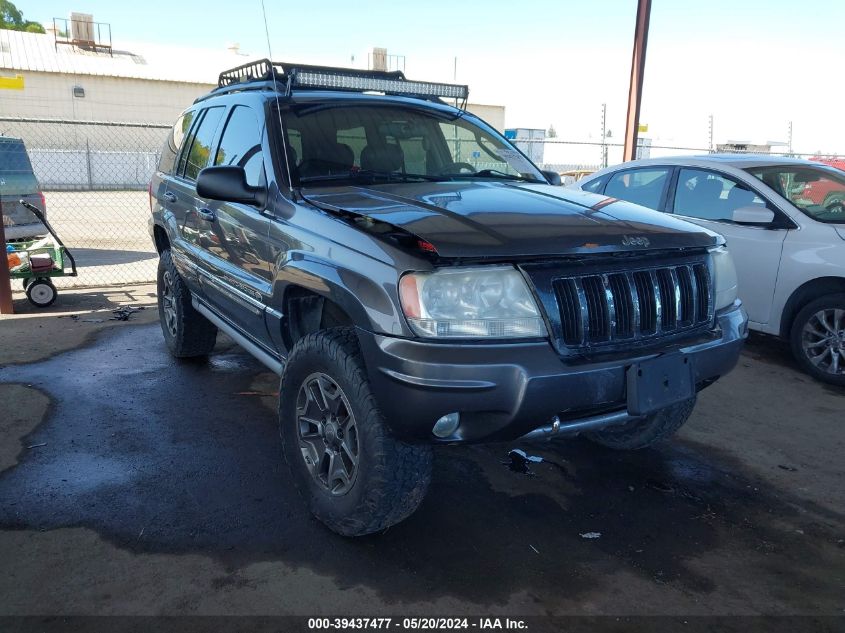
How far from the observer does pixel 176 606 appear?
103 inches

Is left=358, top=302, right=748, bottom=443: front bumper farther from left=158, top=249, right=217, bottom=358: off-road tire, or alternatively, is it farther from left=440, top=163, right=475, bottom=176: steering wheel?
left=158, top=249, right=217, bottom=358: off-road tire

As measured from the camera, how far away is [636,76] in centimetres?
962

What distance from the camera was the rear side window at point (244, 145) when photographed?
3676 millimetres

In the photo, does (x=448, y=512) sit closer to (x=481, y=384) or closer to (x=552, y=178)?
(x=481, y=384)

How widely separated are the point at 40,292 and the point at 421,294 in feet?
21.3

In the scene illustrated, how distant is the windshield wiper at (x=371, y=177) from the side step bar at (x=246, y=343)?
36.6 inches

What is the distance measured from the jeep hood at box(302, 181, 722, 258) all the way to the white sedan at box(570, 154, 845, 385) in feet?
8.43

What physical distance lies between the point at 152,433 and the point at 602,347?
284cm

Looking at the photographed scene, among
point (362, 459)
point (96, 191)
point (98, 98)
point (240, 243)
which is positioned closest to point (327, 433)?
point (362, 459)

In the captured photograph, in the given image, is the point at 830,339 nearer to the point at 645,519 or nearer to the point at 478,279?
the point at 645,519

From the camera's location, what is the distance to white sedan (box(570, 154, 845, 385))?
525 cm

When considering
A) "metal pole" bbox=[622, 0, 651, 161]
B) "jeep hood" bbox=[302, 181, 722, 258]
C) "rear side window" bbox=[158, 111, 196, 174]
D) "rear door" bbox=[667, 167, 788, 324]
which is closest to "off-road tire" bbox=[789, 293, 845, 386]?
"rear door" bbox=[667, 167, 788, 324]

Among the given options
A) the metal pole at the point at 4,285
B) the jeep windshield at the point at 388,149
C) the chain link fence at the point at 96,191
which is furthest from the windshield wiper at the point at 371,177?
the chain link fence at the point at 96,191

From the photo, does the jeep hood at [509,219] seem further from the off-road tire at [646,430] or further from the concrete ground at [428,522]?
the concrete ground at [428,522]
